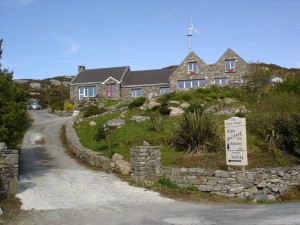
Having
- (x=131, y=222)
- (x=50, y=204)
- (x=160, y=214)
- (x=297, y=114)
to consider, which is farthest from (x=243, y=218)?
(x=297, y=114)

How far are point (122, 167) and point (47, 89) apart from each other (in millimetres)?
57380

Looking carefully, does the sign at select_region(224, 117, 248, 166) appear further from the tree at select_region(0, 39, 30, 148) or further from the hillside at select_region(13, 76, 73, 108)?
the hillside at select_region(13, 76, 73, 108)

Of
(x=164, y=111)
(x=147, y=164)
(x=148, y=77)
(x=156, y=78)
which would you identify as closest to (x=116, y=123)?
(x=164, y=111)

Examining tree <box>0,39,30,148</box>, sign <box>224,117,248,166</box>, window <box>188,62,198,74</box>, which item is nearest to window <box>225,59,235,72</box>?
window <box>188,62,198,74</box>

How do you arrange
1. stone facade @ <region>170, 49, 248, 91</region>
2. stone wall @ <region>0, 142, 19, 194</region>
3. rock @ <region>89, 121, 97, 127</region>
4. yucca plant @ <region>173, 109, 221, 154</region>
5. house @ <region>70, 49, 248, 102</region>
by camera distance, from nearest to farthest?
stone wall @ <region>0, 142, 19, 194</region> → yucca plant @ <region>173, 109, 221, 154</region> → rock @ <region>89, 121, 97, 127</region> → stone facade @ <region>170, 49, 248, 91</region> → house @ <region>70, 49, 248, 102</region>

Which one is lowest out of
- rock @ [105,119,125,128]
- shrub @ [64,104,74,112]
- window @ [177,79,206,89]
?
rock @ [105,119,125,128]

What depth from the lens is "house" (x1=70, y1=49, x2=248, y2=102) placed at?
130 ft

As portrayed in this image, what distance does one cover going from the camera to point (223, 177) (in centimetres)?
1230

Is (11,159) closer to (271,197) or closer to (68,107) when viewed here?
(271,197)

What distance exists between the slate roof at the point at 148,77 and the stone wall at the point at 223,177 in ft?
99.5

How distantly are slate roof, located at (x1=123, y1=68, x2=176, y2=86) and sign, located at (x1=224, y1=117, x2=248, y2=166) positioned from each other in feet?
99.3

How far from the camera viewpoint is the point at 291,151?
15.6m

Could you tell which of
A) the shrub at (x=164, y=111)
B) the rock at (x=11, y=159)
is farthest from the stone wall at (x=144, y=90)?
the rock at (x=11, y=159)

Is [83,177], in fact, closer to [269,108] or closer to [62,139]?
[62,139]
